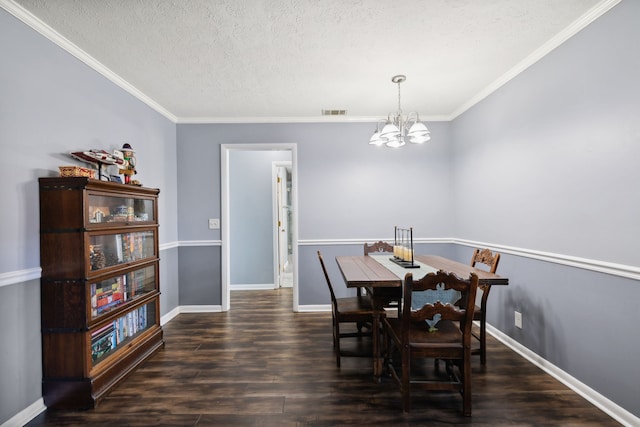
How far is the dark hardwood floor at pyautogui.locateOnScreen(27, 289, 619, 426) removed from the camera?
174 centimetres

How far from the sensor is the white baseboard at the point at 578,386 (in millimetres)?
1678

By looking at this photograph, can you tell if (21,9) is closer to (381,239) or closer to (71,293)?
(71,293)

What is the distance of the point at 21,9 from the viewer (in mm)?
1765

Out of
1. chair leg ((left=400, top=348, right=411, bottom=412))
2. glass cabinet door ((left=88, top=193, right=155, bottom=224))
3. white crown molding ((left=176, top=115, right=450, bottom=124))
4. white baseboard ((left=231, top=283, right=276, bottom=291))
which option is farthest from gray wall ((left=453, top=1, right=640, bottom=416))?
glass cabinet door ((left=88, top=193, right=155, bottom=224))

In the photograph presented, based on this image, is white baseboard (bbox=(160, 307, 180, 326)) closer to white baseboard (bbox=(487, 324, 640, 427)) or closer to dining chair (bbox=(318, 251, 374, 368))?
dining chair (bbox=(318, 251, 374, 368))

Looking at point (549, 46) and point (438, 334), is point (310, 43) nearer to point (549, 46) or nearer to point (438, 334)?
point (549, 46)

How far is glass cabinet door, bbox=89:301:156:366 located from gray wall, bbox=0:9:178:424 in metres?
0.30

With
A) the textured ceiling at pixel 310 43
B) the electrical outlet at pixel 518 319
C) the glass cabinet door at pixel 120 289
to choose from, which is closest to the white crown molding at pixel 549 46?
the textured ceiling at pixel 310 43

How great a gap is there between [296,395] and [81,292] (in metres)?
1.60

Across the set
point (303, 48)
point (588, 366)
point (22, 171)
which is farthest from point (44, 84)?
point (588, 366)

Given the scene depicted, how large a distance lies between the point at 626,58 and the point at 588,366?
6.42 ft

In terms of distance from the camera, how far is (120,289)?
7.55ft

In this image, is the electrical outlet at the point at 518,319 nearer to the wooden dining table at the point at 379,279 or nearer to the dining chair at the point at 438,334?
the wooden dining table at the point at 379,279

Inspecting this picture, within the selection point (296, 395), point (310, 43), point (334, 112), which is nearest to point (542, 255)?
point (296, 395)
